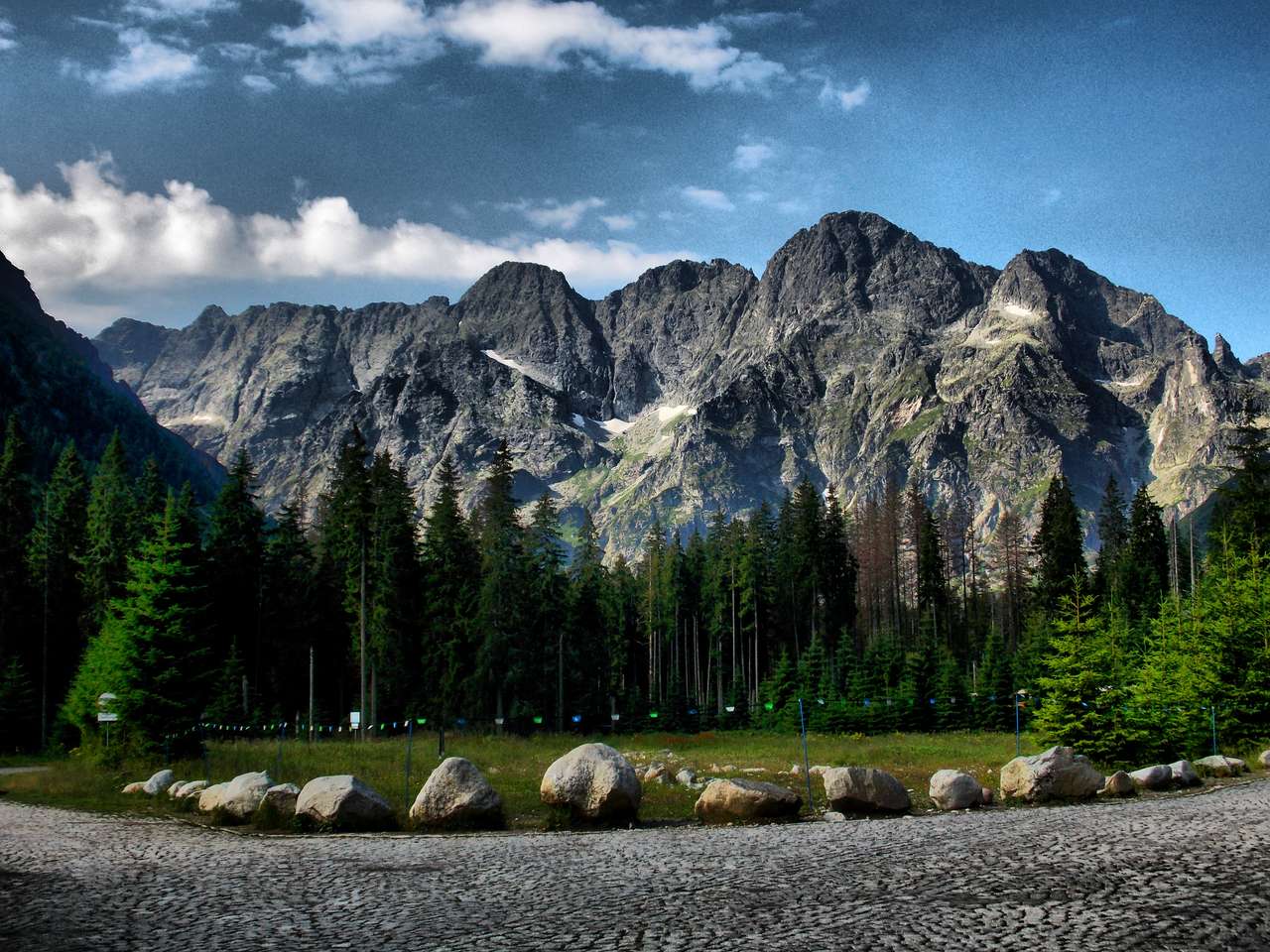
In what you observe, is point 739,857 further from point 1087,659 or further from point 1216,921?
point 1087,659

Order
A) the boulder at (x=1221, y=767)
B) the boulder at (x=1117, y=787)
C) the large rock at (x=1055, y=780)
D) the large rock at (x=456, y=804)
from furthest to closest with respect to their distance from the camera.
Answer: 1. the boulder at (x=1221, y=767)
2. the boulder at (x=1117, y=787)
3. the large rock at (x=1055, y=780)
4. the large rock at (x=456, y=804)

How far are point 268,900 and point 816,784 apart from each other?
61.7 feet

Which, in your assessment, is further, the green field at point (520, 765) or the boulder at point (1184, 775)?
the green field at point (520, 765)

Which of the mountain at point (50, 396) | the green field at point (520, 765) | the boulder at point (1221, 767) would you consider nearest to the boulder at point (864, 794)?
the green field at point (520, 765)

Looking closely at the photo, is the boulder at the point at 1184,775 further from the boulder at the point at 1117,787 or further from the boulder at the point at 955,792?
the boulder at the point at 955,792

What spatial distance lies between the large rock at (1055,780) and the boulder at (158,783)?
77.2 ft

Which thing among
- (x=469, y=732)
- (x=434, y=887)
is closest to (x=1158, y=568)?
(x=469, y=732)

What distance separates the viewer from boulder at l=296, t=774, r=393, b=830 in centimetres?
1883

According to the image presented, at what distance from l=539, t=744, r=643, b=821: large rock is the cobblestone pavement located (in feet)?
3.45

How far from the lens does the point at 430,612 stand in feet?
191

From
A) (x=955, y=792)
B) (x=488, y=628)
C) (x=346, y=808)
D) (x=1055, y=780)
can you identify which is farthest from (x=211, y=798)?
(x=488, y=628)

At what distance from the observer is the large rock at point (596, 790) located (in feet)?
60.6

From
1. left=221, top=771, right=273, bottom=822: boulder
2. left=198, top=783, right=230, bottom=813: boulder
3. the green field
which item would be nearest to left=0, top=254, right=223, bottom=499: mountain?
the green field

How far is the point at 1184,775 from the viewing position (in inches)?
858
